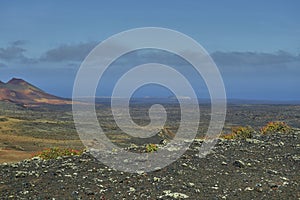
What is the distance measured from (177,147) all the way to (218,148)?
69.5 inches

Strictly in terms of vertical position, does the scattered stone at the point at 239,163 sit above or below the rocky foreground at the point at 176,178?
above

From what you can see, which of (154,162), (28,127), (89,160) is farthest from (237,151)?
(28,127)

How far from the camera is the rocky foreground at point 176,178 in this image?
1153 cm

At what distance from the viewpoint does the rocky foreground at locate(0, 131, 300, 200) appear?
1153 cm

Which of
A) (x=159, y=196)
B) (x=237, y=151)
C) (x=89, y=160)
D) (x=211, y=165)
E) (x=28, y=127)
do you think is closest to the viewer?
(x=159, y=196)

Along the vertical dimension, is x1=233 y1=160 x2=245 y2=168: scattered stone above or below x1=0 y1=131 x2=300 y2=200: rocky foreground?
above

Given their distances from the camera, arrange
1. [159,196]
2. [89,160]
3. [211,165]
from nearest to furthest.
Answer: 1. [159,196]
2. [211,165]
3. [89,160]

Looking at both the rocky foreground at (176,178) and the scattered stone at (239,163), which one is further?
the scattered stone at (239,163)

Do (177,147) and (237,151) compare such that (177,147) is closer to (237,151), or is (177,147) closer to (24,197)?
(237,151)

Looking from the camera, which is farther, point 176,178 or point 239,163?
point 239,163

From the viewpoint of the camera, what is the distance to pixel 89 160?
50.6ft

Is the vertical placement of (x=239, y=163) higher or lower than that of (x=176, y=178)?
higher

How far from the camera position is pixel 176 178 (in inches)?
501

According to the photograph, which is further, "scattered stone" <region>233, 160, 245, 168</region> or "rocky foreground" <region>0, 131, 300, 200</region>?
"scattered stone" <region>233, 160, 245, 168</region>
